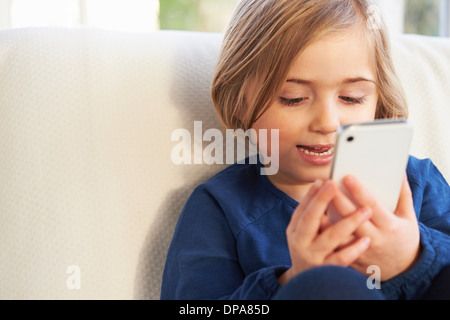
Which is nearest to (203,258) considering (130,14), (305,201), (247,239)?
(247,239)

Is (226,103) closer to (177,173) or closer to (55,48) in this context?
(177,173)

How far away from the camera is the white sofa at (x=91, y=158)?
0.77 metres

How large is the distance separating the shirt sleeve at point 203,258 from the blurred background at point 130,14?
30.2 inches

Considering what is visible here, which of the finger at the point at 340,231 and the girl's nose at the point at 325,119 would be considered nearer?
the finger at the point at 340,231

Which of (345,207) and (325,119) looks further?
(325,119)

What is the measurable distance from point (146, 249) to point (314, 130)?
0.32 metres

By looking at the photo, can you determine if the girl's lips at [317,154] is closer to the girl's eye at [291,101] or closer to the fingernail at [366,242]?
the girl's eye at [291,101]

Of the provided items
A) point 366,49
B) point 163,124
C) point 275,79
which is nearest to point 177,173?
point 163,124

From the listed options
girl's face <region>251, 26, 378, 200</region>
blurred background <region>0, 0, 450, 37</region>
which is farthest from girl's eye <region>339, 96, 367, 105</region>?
blurred background <region>0, 0, 450, 37</region>

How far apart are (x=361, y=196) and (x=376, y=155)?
0.05 metres

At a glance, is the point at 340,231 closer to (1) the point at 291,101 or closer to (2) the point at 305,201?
(2) the point at 305,201

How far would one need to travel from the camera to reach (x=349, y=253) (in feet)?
1.84

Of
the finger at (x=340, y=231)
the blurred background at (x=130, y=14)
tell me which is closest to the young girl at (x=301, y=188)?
the finger at (x=340, y=231)

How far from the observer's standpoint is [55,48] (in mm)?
821
